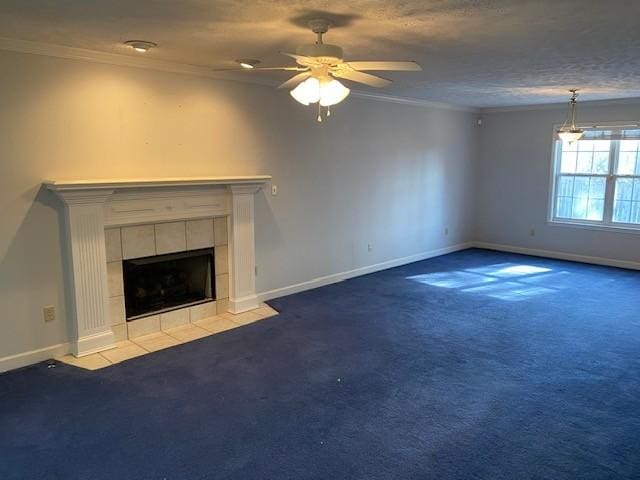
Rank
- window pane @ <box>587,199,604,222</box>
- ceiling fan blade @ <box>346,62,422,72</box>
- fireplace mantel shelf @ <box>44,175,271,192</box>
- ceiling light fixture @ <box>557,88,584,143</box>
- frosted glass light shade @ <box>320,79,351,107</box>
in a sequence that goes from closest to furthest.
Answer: ceiling fan blade @ <box>346,62,422,72</box> < frosted glass light shade @ <box>320,79,351,107</box> < fireplace mantel shelf @ <box>44,175,271,192</box> < ceiling light fixture @ <box>557,88,584,143</box> < window pane @ <box>587,199,604,222</box>

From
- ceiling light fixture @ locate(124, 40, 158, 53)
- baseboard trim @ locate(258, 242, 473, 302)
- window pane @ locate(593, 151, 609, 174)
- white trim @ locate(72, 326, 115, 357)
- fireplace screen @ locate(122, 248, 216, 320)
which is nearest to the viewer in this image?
ceiling light fixture @ locate(124, 40, 158, 53)

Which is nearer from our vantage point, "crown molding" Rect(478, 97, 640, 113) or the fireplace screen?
the fireplace screen

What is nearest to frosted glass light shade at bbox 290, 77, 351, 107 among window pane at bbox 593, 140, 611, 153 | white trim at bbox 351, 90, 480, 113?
white trim at bbox 351, 90, 480, 113

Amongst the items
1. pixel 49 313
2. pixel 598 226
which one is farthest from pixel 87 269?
pixel 598 226

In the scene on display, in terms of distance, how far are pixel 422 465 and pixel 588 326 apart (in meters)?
2.91

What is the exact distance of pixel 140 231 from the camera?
4.14 m

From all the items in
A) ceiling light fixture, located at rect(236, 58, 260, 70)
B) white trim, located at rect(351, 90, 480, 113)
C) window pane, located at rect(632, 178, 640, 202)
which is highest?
white trim, located at rect(351, 90, 480, 113)

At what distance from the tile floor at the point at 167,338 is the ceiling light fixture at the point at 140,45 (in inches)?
93.7

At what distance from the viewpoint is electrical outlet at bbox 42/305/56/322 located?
3699 mm

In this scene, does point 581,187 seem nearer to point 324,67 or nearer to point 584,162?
point 584,162

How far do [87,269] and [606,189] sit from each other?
23.1 feet

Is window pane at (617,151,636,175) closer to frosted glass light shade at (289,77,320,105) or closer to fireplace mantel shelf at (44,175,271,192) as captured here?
fireplace mantel shelf at (44,175,271,192)

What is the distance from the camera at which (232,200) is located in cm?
466

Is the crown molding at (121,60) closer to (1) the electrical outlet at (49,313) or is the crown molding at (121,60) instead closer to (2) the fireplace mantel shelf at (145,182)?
(2) the fireplace mantel shelf at (145,182)
